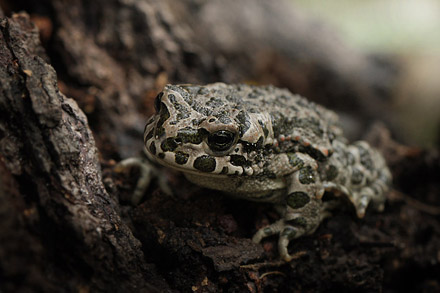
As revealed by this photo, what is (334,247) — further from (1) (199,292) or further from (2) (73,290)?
(2) (73,290)

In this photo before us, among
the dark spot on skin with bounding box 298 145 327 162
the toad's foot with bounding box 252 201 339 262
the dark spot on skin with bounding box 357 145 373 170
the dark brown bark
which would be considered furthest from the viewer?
the dark spot on skin with bounding box 357 145 373 170

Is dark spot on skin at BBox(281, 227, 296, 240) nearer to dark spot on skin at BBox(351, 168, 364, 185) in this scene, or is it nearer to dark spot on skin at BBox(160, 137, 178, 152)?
dark spot on skin at BBox(351, 168, 364, 185)

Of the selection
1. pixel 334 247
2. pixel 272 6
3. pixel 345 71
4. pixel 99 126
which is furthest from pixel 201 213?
pixel 272 6

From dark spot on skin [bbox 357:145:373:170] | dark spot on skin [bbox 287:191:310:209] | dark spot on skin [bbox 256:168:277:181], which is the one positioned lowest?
dark spot on skin [bbox 287:191:310:209]

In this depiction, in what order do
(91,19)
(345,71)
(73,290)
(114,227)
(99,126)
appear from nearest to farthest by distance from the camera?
(73,290), (114,227), (99,126), (91,19), (345,71)

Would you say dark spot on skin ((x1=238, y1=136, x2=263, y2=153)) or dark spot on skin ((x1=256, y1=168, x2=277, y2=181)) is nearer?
dark spot on skin ((x1=238, y1=136, x2=263, y2=153))

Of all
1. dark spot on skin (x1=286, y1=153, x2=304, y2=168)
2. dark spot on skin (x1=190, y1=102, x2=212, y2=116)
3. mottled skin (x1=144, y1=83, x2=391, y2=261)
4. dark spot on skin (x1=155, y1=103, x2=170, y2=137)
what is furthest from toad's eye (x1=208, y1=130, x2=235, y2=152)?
dark spot on skin (x1=286, y1=153, x2=304, y2=168)

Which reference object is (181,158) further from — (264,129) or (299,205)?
(299,205)
